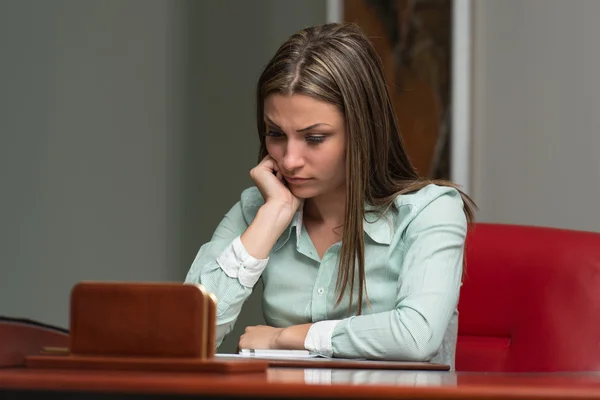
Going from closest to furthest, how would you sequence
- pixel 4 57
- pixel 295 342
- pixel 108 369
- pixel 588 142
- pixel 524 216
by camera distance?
pixel 108 369 < pixel 295 342 < pixel 588 142 < pixel 524 216 < pixel 4 57

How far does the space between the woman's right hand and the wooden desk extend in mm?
1077

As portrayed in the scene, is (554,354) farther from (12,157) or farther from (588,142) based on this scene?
(12,157)

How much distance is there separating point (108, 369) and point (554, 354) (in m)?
1.21

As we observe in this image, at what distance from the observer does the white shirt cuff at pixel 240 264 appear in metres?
1.96

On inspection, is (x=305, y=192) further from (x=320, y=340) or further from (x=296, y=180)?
(x=320, y=340)

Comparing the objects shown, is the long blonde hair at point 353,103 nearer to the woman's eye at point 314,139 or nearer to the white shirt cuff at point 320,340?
the woman's eye at point 314,139

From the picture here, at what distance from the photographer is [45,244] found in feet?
10.9

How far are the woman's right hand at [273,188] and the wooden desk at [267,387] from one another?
1.08 m

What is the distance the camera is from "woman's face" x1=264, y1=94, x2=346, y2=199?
6.26 feet

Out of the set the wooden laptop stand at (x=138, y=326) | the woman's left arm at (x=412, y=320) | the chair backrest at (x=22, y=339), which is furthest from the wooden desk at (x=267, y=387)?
the woman's left arm at (x=412, y=320)

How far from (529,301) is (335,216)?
45cm

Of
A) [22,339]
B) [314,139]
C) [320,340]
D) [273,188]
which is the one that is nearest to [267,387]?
[22,339]

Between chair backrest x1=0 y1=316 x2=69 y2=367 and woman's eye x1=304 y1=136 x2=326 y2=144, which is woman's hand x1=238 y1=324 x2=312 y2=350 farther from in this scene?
chair backrest x1=0 y1=316 x2=69 y2=367

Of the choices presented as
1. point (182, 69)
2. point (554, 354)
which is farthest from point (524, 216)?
point (182, 69)
